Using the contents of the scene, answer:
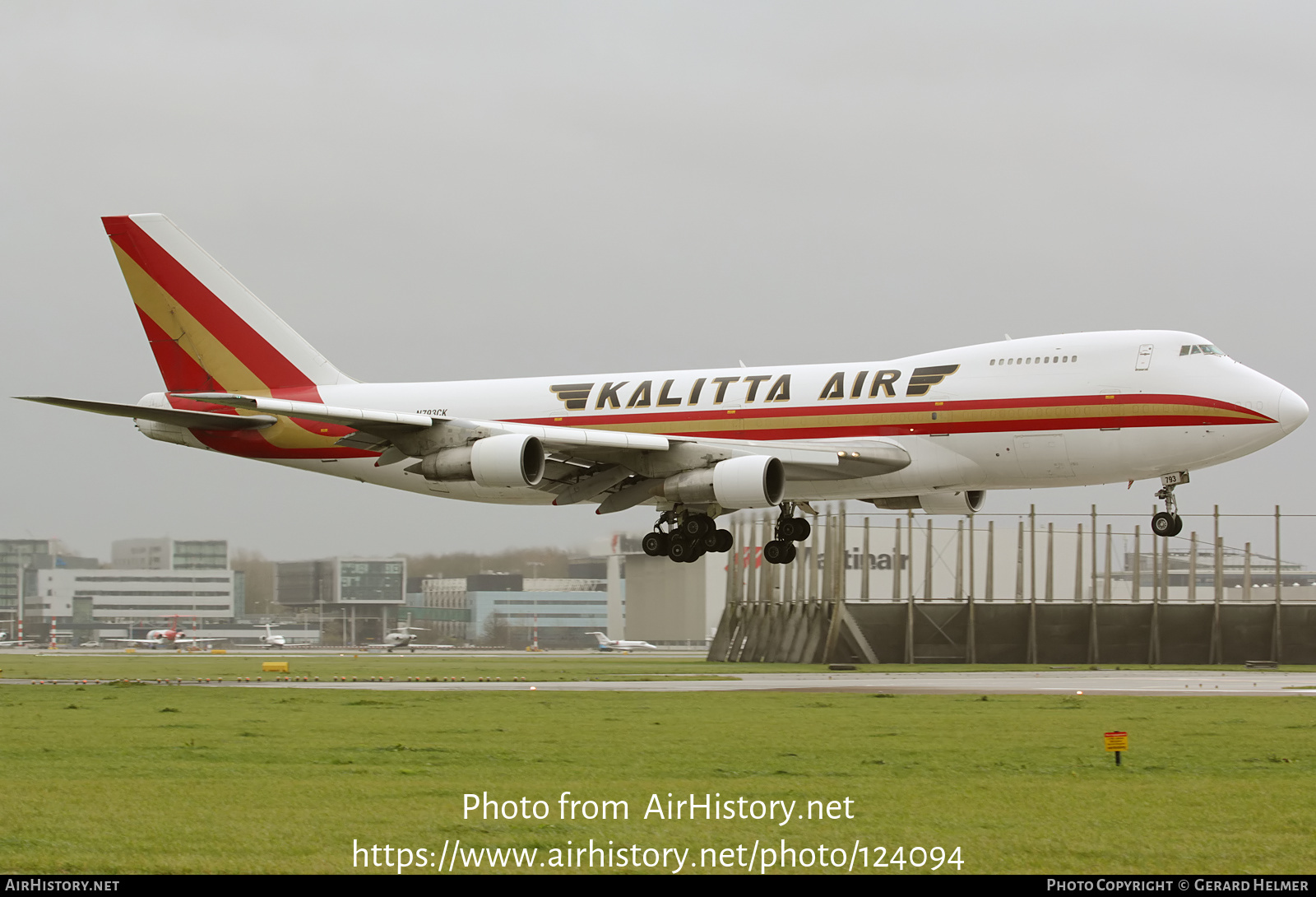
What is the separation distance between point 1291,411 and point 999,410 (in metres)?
7.09

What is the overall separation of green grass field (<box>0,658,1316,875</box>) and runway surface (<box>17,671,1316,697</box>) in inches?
259

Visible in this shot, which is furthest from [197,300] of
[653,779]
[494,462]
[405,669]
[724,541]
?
[653,779]

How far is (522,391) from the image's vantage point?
44.9 meters

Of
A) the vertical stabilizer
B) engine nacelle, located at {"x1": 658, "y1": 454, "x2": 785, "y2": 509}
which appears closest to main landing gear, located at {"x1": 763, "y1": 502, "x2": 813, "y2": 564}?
engine nacelle, located at {"x1": 658, "y1": 454, "x2": 785, "y2": 509}

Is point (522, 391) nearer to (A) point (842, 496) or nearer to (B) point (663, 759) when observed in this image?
(A) point (842, 496)

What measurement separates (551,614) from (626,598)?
32.0 ft

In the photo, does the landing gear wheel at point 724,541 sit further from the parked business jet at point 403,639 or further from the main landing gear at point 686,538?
the parked business jet at point 403,639

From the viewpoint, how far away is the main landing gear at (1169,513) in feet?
126

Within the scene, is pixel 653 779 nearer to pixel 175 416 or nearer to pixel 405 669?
pixel 175 416

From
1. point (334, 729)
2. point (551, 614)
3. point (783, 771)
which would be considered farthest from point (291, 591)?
point (783, 771)

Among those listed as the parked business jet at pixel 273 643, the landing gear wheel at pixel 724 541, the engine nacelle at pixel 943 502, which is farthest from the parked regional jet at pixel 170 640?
the engine nacelle at pixel 943 502

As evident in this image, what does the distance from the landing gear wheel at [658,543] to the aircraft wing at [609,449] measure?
139 cm

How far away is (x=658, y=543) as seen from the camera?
43.4m

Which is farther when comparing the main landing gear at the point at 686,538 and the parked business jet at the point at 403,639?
the parked business jet at the point at 403,639
